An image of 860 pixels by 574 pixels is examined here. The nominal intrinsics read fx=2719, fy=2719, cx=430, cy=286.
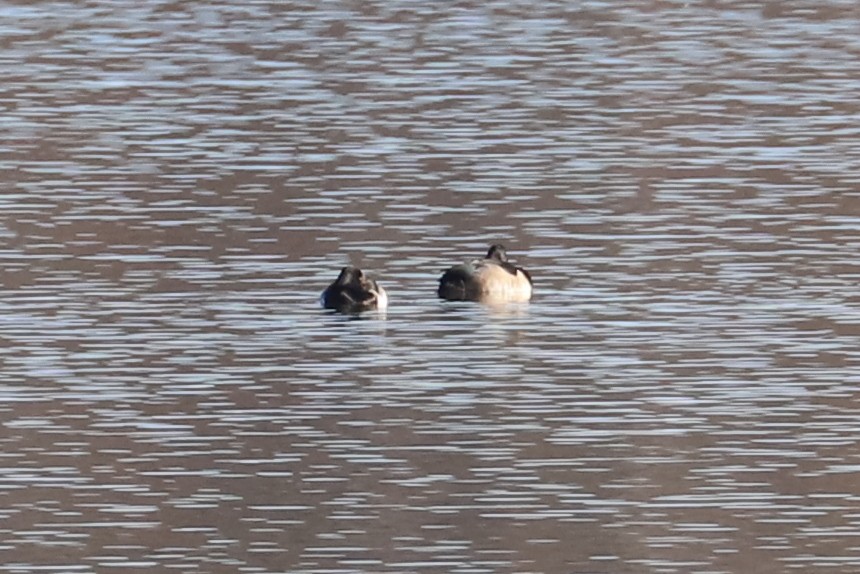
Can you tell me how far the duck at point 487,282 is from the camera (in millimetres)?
20469

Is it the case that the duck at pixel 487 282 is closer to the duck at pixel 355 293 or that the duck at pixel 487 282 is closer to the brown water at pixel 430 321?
the brown water at pixel 430 321

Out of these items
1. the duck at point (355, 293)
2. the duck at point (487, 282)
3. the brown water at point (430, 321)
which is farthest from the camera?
the duck at point (487, 282)

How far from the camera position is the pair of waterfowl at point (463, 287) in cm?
1991

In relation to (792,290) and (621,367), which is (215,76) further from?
(621,367)

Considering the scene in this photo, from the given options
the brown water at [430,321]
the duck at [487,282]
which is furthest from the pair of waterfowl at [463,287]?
the brown water at [430,321]

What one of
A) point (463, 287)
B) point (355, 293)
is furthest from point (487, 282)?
point (355, 293)

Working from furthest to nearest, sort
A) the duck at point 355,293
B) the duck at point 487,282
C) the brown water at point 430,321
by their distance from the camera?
1. the duck at point 487,282
2. the duck at point 355,293
3. the brown water at point 430,321

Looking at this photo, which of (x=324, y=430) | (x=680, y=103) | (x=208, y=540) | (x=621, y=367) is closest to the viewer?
(x=208, y=540)

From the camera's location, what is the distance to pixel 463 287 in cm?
2067

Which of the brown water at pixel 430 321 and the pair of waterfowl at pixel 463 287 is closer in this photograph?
the brown water at pixel 430 321

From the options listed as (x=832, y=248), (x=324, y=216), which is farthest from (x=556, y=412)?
(x=324, y=216)

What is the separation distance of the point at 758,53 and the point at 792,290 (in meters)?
19.3

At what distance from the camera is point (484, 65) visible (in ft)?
125

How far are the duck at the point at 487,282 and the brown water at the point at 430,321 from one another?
0.50 ft
